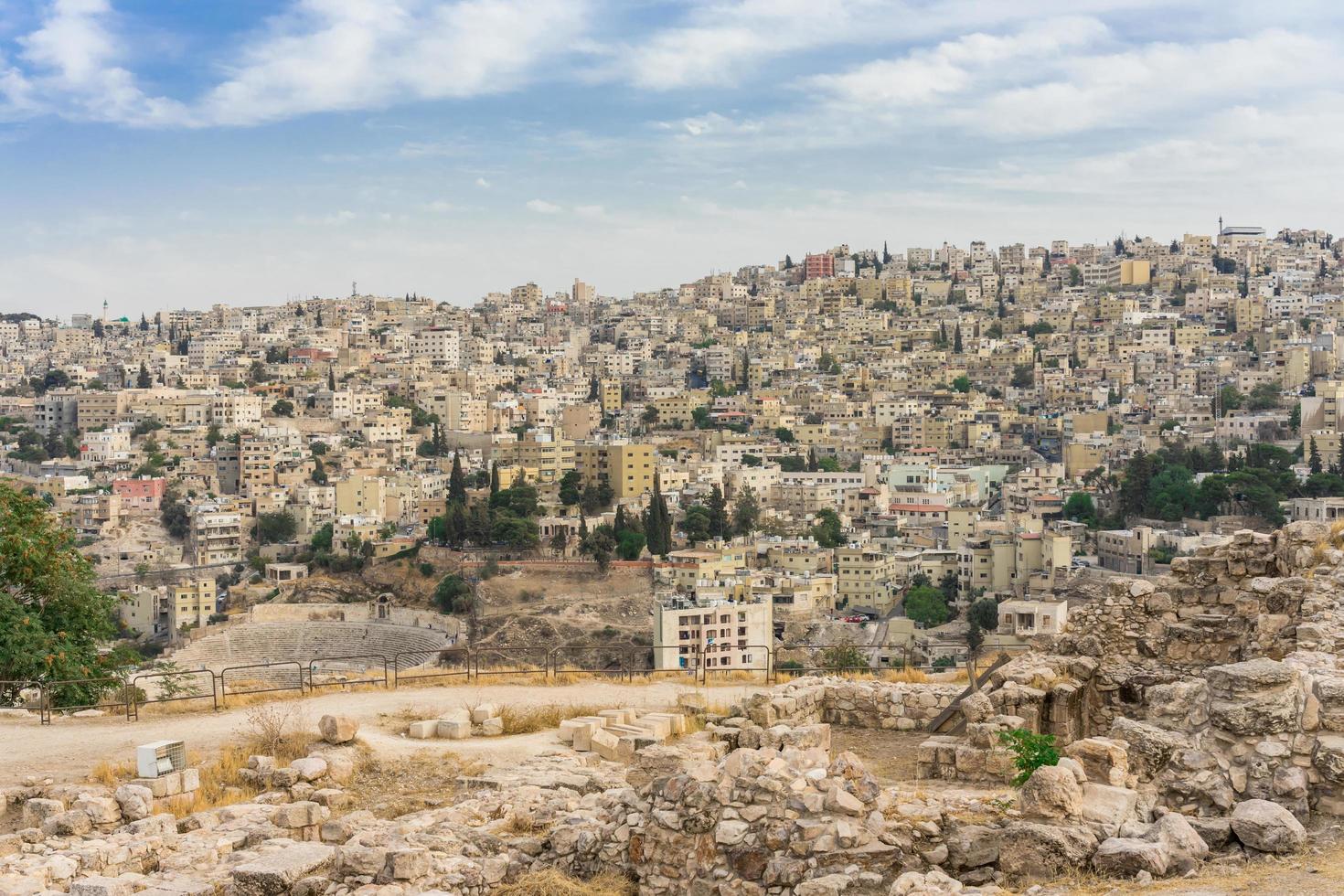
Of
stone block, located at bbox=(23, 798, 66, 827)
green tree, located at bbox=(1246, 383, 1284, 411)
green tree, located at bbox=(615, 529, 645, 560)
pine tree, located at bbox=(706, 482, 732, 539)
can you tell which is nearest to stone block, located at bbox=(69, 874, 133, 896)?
stone block, located at bbox=(23, 798, 66, 827)

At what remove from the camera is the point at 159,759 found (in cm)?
932

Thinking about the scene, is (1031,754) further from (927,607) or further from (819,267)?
(819,267)

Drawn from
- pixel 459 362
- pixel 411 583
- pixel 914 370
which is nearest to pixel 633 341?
pixel 459 362

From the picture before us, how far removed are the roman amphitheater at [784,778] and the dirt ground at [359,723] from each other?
0.04 m

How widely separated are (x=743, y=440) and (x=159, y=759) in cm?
8271

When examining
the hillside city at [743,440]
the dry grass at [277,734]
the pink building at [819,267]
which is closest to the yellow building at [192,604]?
the hillside city at [743,440]

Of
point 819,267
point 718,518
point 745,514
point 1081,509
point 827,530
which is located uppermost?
point 819,267

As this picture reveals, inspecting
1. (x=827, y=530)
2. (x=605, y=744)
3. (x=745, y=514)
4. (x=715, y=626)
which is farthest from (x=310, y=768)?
(x=745, y=514)

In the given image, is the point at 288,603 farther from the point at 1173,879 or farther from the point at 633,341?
the point at 633,341

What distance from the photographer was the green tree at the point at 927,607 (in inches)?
2106

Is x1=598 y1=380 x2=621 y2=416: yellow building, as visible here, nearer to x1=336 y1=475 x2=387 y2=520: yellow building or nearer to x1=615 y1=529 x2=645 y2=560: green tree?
x1=336 y1=475 x2=387 y2=520: yellow building

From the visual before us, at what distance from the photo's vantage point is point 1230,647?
1018 centimetres

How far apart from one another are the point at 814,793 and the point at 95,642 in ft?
33.0

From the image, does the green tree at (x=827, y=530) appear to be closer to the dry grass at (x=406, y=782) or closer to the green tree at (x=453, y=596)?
the green tree at (x=453, y=596)
